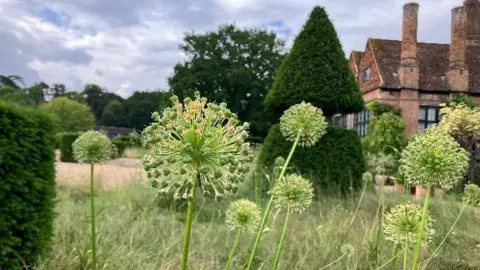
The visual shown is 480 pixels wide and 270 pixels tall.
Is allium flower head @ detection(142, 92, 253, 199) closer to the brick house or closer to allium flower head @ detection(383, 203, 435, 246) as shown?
allium flower head @ detection(383, 203, 435, 246)

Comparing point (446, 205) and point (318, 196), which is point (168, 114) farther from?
point (318, 196)

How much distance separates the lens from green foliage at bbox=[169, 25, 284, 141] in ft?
122

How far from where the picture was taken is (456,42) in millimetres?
26922

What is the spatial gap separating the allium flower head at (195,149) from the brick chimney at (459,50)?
93.6 feet

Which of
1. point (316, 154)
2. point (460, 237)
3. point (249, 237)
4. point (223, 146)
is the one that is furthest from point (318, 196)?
point (223, 146)

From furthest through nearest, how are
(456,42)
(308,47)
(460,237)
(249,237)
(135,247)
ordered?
(456,42) → (308,47) → (249,237) → (135,247) → (460,237)

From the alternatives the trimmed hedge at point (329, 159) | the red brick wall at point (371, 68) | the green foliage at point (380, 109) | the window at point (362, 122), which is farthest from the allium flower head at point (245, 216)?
the window at point (362, 122)

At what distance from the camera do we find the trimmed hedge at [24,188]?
13.3 feet

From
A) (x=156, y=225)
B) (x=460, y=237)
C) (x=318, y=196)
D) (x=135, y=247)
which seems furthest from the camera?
(x=318, y=196)

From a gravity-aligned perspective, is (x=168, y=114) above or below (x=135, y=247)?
above

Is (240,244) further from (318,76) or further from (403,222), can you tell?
(318,76)

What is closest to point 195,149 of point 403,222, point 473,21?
point 403,222

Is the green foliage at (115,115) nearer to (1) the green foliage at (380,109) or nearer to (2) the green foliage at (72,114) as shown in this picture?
(2) the green foliage at (72,114)

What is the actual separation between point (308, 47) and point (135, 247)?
6.30 metres
